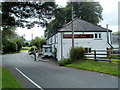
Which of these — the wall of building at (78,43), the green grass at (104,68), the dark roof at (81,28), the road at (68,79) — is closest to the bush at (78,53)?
the green grass at (104,68)

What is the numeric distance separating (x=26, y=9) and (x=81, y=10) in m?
34.5

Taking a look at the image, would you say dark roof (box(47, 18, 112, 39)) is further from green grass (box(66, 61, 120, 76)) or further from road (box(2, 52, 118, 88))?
road (box(2, 52, 118, 88))

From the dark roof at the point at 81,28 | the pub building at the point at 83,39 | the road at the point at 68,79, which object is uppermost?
the dark roof at the point at 81,28

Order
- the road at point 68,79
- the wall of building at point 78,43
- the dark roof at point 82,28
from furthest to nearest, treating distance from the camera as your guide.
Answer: the dark roof at point 82,28 < the wall of building at point 78,43 < the road at point 68,79

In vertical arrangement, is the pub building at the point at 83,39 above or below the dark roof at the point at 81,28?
below

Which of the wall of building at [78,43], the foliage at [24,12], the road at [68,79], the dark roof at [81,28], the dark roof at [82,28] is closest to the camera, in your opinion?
the road at [68,79]

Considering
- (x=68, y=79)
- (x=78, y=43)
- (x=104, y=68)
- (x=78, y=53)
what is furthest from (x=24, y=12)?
(x=78, y=43)

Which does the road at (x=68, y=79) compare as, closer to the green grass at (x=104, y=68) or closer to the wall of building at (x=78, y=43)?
the green grass at (x=104, y=68)

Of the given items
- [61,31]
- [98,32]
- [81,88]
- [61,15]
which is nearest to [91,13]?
[98,32]

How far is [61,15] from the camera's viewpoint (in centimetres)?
1348

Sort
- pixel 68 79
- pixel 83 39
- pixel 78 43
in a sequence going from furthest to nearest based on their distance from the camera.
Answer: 1. pixel 83 39
2. pixel 78 43
3. pixel 68 79

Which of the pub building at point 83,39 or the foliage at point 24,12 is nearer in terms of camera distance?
the foliage at point 24,12

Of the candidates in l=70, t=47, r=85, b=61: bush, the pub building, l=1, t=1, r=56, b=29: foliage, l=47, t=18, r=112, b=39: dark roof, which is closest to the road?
l=1, t=1, r=56, b=29: foliage

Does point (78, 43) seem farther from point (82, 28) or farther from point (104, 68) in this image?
point (104, 68)
